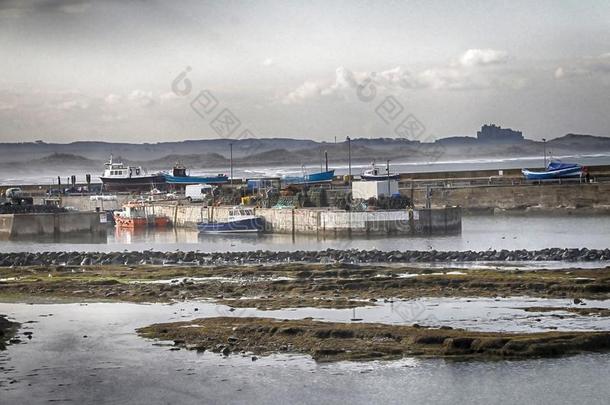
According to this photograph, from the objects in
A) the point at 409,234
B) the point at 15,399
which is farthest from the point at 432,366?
the point at 409,234

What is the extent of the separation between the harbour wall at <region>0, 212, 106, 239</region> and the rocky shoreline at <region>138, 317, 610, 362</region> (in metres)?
38.0

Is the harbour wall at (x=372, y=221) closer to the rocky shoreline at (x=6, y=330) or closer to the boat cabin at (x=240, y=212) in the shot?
the boat cabin at (x=240, y=212)

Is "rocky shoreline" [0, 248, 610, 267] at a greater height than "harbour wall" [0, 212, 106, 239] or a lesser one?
lesser

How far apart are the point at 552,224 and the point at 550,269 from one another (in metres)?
26.6

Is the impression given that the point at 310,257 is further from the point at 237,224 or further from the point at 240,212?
the point at 240,212

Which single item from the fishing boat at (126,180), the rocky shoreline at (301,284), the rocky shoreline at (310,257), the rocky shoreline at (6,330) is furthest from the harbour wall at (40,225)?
the rocky shoreline at (6,330)

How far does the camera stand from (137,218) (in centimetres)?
7038

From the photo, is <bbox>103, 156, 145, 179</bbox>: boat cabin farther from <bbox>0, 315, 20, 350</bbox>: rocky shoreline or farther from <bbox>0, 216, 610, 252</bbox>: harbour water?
<bbox>0, 315, 20, 350</bbox>: rocky shoreline

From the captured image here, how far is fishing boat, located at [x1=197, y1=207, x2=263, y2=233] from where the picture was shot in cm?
6034

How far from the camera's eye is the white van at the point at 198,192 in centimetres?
7615

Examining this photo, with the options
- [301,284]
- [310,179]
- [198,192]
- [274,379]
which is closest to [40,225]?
[198,192]

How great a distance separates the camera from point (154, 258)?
41656 millimetres

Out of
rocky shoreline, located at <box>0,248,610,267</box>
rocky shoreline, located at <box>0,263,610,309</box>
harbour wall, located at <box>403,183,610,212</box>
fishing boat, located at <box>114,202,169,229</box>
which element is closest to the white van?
fishing boat, located at <box>114,202,169,229</box>

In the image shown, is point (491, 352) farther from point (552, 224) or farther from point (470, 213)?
point (470, 213)
